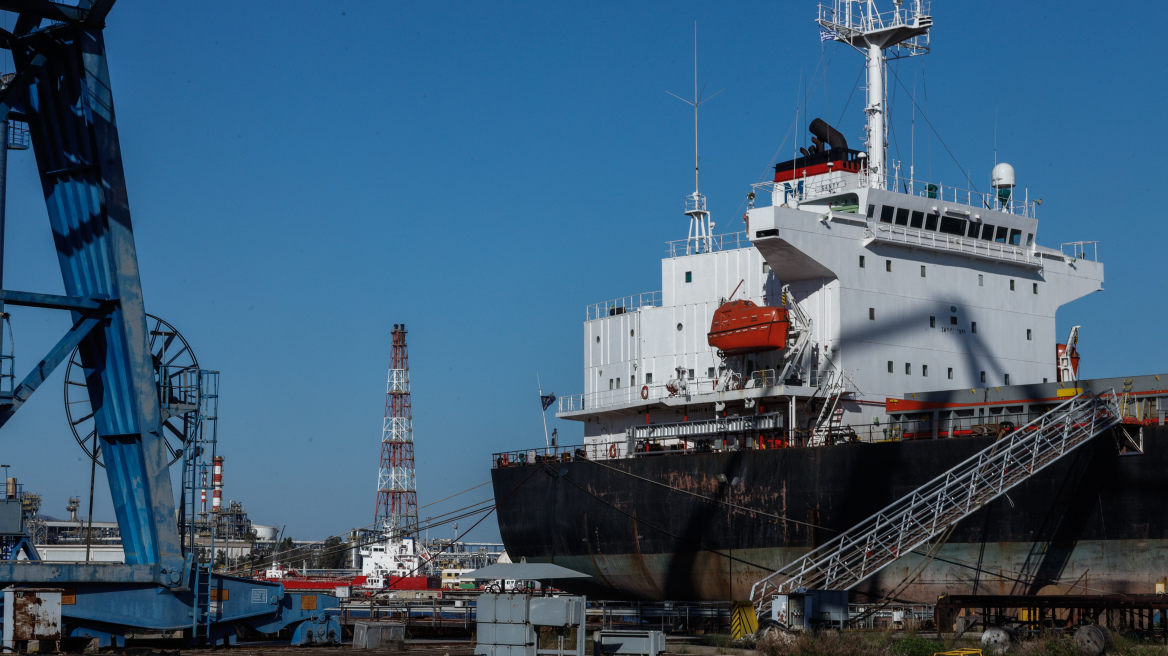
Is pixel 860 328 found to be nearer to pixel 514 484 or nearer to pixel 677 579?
pixel 677 579

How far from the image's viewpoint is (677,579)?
109 feet

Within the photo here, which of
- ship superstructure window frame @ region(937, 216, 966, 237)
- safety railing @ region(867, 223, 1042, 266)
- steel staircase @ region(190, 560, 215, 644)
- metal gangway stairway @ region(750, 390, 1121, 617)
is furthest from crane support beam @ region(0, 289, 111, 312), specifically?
ship superstructure window frame @ region(937, 216, 966, 237)

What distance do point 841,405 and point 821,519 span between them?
4.04 m

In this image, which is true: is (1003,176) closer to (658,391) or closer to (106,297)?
(658,391)

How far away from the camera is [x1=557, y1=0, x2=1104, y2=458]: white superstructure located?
1323 inches

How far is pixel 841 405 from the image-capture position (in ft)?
109

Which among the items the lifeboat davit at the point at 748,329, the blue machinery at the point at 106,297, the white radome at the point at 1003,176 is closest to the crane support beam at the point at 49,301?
the blue machinery at the point at 106,297

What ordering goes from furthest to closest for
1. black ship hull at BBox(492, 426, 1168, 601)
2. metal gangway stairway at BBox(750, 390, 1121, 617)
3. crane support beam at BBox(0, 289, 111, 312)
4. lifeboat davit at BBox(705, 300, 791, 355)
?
lifeboat davit at BBox(705, 300, 791, 355) < black ship hull at BBox(492, 426, 1168, 601) < metal gangway stairway at BBox(750, 390, 1121, 617) < crane support beam at BBox(0, 289, 111, 312)

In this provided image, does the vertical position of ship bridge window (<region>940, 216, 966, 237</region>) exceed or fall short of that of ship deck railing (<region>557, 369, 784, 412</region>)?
it exceeds it

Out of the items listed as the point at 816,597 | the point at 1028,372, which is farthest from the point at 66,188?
the point at 1028,372

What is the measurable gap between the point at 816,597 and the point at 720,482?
8.08 metres

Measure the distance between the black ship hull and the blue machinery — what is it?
12.7 meters

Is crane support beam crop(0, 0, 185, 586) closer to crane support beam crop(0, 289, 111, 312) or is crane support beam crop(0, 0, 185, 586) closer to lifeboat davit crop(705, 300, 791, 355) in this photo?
crane support beam crop(0, 289, 111, 312)

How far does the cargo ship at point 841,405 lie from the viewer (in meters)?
27.9
